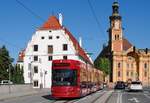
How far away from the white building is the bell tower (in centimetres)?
7882

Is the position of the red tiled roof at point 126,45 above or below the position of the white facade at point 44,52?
above

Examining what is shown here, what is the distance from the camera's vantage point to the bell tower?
562 ft

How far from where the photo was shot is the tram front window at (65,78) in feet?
117

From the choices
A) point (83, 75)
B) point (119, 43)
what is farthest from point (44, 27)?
point (119, 43)

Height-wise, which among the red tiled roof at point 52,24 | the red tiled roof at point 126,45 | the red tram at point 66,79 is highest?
the red tiled roof at point 126,45

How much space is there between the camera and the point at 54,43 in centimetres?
9306

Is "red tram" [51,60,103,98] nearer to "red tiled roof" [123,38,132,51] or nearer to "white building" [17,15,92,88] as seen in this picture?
"white building" [17,15,92,88]

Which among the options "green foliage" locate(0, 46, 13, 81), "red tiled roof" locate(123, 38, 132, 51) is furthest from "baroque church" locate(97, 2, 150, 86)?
"green foliage" locate(0, 46, 13, 81)

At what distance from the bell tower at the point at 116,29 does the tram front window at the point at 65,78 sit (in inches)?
5358

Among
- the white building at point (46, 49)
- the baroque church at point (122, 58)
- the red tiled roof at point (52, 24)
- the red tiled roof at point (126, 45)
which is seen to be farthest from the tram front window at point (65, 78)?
the red tiled roof at point (126, 45)

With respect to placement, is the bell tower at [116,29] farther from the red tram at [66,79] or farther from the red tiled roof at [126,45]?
the red tram at [66,79]

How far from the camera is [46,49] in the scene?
307 ft

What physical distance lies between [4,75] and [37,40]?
9489 mm

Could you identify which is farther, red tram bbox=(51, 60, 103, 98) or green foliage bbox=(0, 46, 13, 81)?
green foliage bbox=(0, 46, 13, 81)
